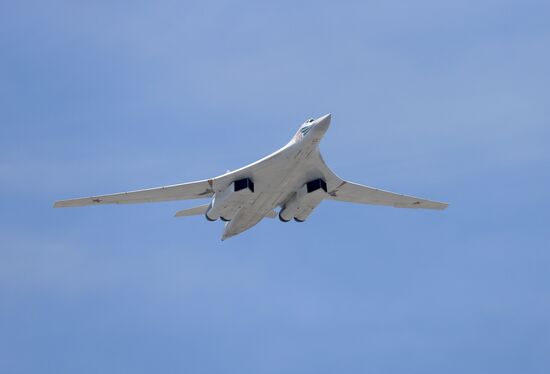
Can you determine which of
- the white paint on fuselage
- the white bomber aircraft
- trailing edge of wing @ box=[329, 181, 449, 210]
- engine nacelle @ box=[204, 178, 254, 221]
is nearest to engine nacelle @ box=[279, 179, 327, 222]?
the white bomber aircraft

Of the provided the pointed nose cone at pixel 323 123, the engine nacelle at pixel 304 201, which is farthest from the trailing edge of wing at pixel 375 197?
the pointed nose cone at pixel 323 123

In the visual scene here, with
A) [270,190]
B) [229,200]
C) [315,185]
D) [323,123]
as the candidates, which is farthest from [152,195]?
[323,123]

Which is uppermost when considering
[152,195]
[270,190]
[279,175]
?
[279,175]

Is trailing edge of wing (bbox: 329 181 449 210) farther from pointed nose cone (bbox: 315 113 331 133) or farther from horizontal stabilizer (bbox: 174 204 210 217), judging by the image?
horizontal stabilizer (bbox: 174 204 210 217)

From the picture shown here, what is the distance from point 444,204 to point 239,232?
13.9m

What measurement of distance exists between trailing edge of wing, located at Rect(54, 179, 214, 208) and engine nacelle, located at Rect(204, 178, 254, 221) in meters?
1.18

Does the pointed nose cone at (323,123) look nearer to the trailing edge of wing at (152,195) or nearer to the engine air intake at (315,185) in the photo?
the engine air intake at (315,185)

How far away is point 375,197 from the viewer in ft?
233

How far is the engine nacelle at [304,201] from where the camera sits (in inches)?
2635

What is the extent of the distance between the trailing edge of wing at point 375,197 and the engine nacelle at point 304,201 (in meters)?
1.92

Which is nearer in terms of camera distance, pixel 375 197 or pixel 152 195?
pixel 152 195

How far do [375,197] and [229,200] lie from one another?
35.1ft

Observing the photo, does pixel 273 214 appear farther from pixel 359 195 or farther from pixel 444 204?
pixel 444 204

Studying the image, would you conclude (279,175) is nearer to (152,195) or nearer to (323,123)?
(323,123)
